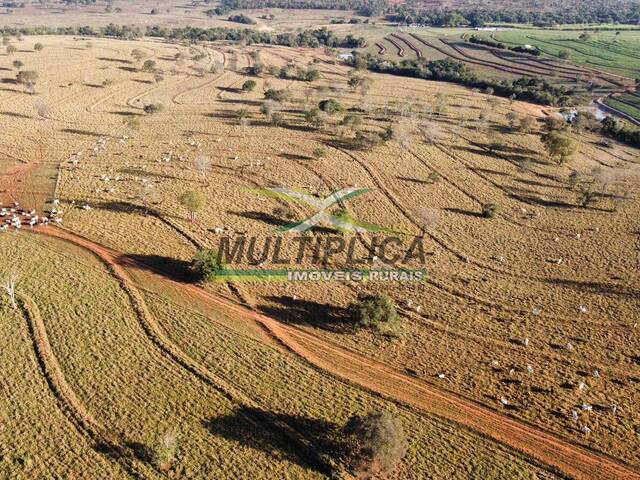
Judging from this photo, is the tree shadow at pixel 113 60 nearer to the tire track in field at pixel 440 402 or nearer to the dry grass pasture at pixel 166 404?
the dry grass pasture at pixel 166 404

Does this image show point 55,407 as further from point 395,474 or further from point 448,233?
point 448,233

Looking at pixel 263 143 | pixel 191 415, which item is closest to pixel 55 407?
pixel 191 415

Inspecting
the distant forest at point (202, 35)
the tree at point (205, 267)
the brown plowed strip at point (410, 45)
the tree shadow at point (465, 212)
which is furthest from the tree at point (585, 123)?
the distant forest at point (202, 35)

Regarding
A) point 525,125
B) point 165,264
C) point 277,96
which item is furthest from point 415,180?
point 277,96

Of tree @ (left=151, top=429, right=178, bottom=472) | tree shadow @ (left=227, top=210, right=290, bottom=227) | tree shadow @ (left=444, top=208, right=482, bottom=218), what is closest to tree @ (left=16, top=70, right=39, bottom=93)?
tree shadow @ (left=227, top=210, right=290, bottom=227)
